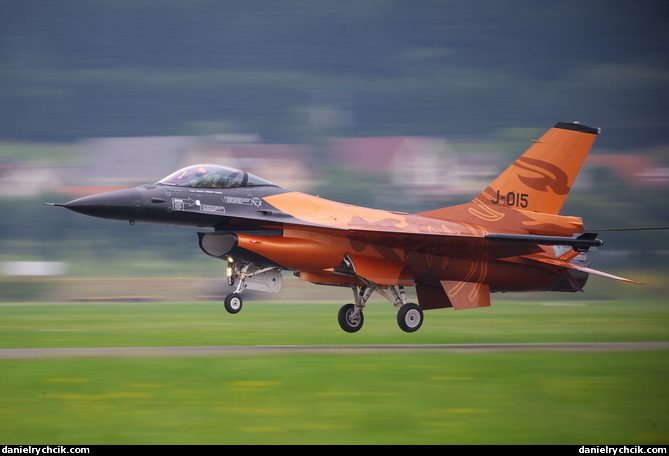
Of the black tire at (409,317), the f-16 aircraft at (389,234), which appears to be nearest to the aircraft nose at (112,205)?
the f-16 aircraft at (389,234)

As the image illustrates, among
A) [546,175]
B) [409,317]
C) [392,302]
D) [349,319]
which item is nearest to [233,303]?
[349,319]

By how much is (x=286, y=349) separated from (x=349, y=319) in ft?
13.4

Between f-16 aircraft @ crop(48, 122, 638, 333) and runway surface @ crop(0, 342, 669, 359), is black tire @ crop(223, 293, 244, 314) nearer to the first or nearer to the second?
f-16 aircraft @ crop(48, 122, 638, 333)

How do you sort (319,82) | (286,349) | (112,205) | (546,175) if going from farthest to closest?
(319,82)
(546,175)
(112,205)
(286,349)

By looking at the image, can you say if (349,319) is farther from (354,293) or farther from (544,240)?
(544,240)

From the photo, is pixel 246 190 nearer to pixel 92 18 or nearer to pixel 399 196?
pixel 399 196

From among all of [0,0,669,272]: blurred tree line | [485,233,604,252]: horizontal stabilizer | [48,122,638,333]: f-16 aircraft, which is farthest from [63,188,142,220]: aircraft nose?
[0,0,669,272]: blurred tree line

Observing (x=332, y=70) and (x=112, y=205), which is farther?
(x=332, y=70)

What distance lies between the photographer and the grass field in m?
9.00

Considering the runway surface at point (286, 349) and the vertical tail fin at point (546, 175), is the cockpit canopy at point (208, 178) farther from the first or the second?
the vertical tail fin at point (546, 175)

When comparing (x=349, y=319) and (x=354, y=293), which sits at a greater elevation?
(x=354, y=293)

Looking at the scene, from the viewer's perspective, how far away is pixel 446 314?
29.7m

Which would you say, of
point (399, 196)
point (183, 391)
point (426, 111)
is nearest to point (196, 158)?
point (399, 196)

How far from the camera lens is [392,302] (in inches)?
768
